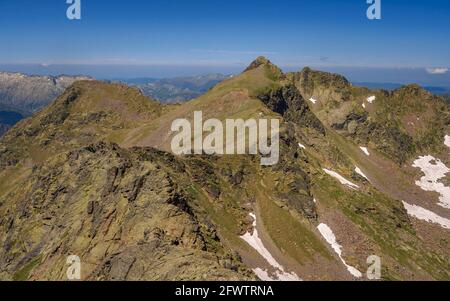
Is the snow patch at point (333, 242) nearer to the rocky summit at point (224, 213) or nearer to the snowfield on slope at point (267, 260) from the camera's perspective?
the rocky summit at point (224, 213)

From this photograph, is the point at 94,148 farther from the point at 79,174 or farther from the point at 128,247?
the point at 128,247

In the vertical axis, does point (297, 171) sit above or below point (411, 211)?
above

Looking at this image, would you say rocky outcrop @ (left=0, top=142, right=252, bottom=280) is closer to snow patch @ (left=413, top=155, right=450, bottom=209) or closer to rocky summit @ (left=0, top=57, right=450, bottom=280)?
rocky summit @ (left=0, top=57, right=450, bottom=280)

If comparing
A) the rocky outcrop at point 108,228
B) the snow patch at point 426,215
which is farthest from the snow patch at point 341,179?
the rocky outcrop at point 108,228

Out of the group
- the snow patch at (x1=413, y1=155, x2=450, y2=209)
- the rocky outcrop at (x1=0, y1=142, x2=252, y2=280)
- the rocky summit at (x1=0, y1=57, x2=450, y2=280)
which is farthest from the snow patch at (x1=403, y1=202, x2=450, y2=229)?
the rocky outcrop at (x1=0, y1=142, x2=252, y2=280)
